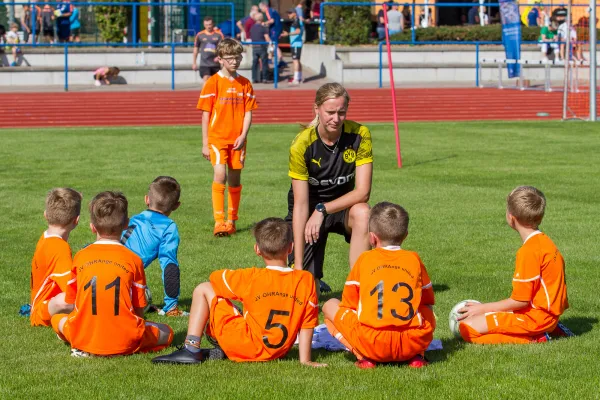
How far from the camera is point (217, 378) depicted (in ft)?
19.3

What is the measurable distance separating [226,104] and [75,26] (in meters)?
25.0

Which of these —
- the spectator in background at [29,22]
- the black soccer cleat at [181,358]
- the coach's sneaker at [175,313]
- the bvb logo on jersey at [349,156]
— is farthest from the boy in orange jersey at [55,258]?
the spectator in background at [29,22]

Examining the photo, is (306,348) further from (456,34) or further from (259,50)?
(456,34)

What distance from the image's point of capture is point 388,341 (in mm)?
6027

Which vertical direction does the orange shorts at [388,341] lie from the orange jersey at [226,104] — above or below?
below

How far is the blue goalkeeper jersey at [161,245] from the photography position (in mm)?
7766

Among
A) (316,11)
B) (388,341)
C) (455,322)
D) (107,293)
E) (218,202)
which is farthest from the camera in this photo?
(316,11)

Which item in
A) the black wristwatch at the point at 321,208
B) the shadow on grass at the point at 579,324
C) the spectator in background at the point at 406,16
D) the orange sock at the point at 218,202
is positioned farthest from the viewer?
the spectator in background at the point at 406,16

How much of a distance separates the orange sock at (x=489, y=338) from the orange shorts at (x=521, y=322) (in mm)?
29

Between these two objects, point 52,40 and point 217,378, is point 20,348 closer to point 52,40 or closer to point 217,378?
point 217,378

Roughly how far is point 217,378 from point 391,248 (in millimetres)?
1286

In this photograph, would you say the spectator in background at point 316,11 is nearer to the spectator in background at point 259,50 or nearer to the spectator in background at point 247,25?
the spectator in background at point 247,25

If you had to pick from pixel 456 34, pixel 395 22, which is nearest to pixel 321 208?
pixel 456 34

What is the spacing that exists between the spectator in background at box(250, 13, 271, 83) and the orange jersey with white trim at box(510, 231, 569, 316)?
26.8 metres
